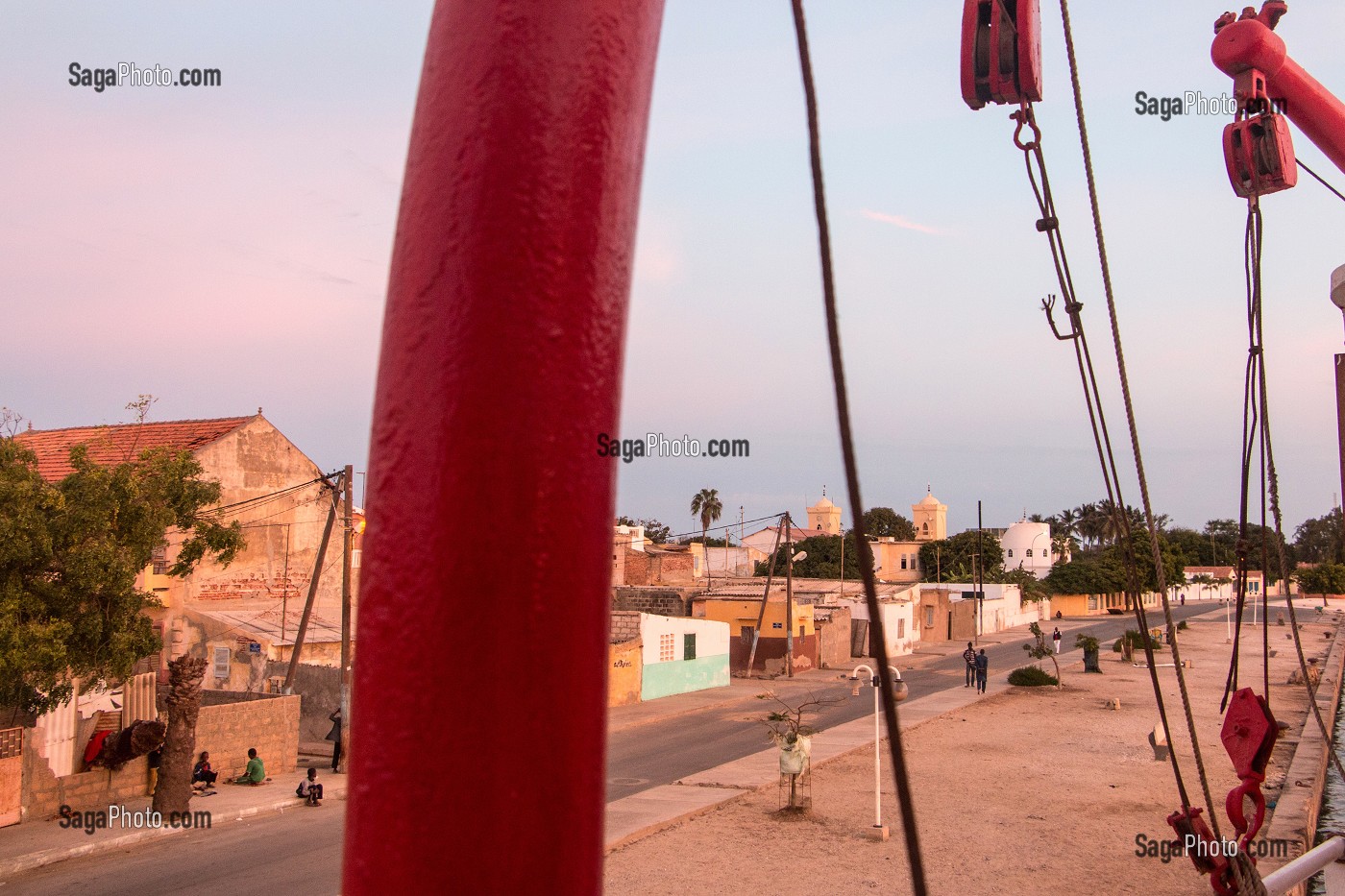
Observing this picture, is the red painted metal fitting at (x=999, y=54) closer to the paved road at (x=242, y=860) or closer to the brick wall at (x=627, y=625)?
the paved road at (x=242, y=860)

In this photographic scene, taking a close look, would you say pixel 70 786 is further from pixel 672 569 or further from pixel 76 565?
pixel 672 569

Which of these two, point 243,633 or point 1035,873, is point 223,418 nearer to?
point 243,633

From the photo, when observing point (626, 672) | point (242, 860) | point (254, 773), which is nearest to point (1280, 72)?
point (242, 860)

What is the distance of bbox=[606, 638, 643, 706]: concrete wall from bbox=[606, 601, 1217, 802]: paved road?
2194mm

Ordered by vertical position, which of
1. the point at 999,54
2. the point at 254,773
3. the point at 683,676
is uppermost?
the point at 999,54

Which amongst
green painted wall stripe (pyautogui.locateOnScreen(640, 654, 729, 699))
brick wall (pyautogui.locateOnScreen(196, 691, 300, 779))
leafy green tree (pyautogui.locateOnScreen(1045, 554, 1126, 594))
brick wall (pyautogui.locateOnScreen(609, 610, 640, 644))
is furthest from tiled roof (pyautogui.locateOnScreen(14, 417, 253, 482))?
leafy green tree (pyautogui.locateOnScreen(1045, 554, 1126, 594))

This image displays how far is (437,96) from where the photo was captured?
4.23 ft

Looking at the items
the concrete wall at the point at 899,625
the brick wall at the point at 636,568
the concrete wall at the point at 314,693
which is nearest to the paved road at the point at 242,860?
the concrete wall at the point at 314,693

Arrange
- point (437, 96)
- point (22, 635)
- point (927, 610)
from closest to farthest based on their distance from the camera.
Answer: point (437, 96)
point (22, 635)
point (927, 610)

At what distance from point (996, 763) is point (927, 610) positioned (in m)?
34.1

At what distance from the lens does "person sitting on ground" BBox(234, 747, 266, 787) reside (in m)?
17.6

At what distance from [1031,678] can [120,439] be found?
28.1 metres

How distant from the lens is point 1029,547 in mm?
92062

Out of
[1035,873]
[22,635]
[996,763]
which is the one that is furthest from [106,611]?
[996,763]
